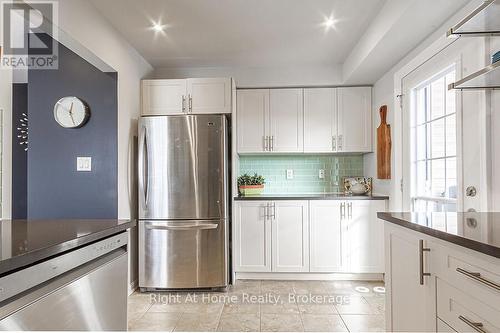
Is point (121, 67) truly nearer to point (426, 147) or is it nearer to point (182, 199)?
point (182, 199)

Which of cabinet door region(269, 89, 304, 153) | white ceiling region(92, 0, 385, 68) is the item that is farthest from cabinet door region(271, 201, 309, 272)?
white ceiling region(92, 0, 385, 68)

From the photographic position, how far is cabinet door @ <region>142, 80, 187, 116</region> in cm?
333

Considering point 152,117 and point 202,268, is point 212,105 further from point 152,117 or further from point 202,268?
point 202,268

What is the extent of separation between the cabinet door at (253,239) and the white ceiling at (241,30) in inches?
65.0

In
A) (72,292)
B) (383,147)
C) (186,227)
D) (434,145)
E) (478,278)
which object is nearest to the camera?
(478,278)

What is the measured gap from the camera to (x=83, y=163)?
8.96ft

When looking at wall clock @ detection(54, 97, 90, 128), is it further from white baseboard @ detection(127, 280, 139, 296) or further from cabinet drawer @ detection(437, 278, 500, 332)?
cabinet drawer @ detection(437, 278, 500, 332)

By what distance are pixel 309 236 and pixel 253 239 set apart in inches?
24.1

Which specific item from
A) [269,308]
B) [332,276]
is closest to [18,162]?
[269,308]

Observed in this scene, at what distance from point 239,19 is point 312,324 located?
8.26ft

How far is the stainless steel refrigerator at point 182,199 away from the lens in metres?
3.05

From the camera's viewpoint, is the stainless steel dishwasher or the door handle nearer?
the stainless steel dishwasher

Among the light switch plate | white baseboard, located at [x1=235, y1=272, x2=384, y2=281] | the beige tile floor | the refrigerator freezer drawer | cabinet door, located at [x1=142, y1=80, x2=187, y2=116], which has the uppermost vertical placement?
cabinet door, located at [x1=142, y1=80, x2=187, y2=116]

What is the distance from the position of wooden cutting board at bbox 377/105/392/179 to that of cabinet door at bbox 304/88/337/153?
0.53 meters
